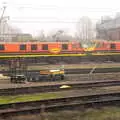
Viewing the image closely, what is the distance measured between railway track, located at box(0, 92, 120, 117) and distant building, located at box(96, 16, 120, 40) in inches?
2440

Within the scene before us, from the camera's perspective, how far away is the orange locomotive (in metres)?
32.8

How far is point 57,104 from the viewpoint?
12.0 m

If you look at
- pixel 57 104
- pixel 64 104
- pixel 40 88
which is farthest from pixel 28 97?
pixel 64 104

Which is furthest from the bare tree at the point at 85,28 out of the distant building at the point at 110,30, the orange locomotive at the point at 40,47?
the orange locomotive at the point at 40,47

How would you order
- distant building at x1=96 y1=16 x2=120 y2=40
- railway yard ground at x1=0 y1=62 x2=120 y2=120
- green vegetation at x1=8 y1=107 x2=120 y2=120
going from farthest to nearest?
distant building at x1=96 y1=16 x2=120 y2=40 < railway yard ground at x1=0 y1=62 x2=120 y2=120 < green vegetation at x1=8 y1=107 x2=120 y2=120

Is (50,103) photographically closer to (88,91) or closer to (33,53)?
(88,91)

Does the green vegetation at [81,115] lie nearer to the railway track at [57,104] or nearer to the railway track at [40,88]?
the railway track at [57,104]

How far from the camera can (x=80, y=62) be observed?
3484 cm

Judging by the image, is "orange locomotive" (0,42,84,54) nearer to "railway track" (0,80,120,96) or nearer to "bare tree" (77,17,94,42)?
"railway track" (0,80,120,96)

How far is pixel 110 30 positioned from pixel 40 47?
2132 inches

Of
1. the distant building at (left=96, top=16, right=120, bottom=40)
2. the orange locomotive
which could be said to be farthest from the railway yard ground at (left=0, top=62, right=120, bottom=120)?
the distant building at (left=96, top=16, right=120, bottom=40)

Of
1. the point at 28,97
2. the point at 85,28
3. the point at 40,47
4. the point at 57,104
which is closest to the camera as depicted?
the point at 57,104

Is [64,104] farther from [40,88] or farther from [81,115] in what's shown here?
[40,88]

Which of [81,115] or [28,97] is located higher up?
[28,97]
